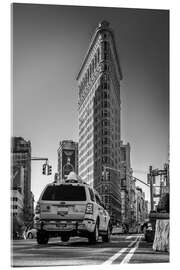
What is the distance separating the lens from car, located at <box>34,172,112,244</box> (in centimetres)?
991

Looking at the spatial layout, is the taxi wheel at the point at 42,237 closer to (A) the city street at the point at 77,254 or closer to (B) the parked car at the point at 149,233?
(A) the city street at the point at 77,254

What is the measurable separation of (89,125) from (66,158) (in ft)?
3.05

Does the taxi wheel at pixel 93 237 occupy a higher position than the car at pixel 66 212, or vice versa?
the car at pixel 66 212

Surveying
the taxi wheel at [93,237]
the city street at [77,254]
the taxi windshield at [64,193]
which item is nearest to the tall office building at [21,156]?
the taxi windshield at [64,193]

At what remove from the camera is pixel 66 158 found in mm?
10742

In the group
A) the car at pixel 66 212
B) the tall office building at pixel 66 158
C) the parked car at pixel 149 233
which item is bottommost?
the parked car at pixel 149 233

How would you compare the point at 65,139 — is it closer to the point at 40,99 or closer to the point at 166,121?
the point at 40,99

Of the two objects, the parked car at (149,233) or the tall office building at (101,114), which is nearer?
the tall office building at (101,114)

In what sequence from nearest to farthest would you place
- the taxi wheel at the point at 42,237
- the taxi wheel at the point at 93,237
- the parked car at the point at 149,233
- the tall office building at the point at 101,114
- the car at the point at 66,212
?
the car at the point at 66,212 → the taxi wheel at the point at 42,237 → the taxi wheel at the point at 93,237 → the tall office building at the point at 101,114 → the parked car at the point at 149,233

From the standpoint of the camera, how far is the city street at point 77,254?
8.66 meters

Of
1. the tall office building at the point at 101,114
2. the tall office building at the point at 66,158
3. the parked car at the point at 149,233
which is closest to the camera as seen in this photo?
the tall office building at the point at 66,158

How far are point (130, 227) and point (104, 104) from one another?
3254 mm

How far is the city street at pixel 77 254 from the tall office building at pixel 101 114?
5.12 ft

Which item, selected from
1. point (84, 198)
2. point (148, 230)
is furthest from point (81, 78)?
point (148, 230)
